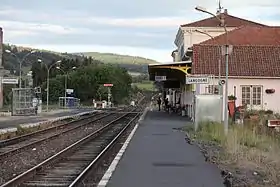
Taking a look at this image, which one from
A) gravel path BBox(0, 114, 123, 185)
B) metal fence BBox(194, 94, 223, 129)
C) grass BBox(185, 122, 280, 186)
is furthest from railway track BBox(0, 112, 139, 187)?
metal fence BBox(194, 94, 223, 129)

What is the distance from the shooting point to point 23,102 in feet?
182

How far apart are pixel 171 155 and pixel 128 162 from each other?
2666 mm

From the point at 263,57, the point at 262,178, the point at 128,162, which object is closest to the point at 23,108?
the point at 263,57

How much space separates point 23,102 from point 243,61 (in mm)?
19686

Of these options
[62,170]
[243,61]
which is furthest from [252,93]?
[62,170]

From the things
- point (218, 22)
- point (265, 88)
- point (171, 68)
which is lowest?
point (265, 88)

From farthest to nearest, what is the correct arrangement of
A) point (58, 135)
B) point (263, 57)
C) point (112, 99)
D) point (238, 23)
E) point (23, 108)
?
1. point (112, 99)
2. point (238, 23)
3. point (23, 108)
4. point (263, 57)
5. point (58, 135)

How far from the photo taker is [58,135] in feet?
102

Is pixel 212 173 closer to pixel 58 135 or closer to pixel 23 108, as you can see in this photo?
pixel 58 135

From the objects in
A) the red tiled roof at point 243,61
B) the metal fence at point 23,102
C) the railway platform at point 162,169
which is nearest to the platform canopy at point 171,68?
the red tiled roof at point 243,61

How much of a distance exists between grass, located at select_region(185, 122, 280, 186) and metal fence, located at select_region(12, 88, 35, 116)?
2545cm

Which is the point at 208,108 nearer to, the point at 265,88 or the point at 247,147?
the point at 247,147

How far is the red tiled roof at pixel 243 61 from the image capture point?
156ft

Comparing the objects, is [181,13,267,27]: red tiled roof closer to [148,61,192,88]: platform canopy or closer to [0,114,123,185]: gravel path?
[148,61,192,88]: platform canopy
